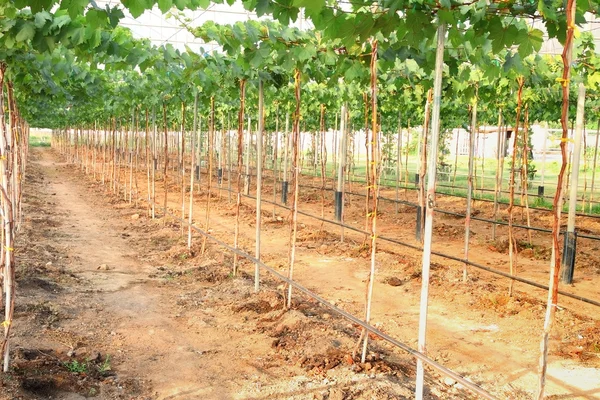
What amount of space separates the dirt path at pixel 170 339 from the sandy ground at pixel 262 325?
2 cm

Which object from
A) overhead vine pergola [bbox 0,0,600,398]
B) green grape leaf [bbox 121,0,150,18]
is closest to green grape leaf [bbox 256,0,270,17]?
overhead vine pergola [bbox 0,0,600,398]

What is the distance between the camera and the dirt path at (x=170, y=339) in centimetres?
479

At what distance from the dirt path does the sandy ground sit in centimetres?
2

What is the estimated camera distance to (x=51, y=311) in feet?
21.7

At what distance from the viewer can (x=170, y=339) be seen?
6.12 meters

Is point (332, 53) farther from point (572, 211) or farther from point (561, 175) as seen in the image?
point (572, 211)

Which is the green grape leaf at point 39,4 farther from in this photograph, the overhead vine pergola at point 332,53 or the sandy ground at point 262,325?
the sandy ground at point 262,325

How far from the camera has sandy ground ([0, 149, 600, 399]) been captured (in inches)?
195

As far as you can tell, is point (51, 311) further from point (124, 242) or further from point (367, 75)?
point (124, 242)

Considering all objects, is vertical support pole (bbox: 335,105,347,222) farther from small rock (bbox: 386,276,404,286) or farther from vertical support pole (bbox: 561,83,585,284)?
vertical support pole (bbox: 561,83,585,284)

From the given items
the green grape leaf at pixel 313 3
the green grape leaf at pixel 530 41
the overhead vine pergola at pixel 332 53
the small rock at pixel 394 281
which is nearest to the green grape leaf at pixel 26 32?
the overhead vine pergola at pixel 332 53

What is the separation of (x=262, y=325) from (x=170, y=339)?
982mm

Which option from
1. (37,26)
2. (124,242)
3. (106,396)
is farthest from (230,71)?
(124,242)

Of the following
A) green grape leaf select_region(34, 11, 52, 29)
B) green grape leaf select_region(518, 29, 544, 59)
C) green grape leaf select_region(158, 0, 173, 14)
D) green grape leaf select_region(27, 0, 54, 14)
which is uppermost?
green grape leaf select_region(34, 11, 52, 29)
